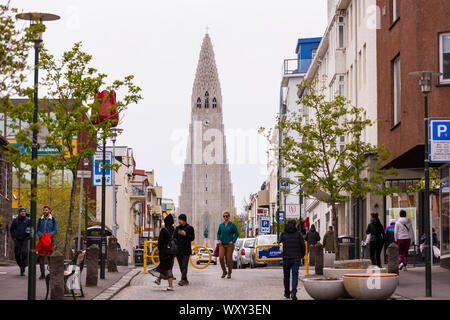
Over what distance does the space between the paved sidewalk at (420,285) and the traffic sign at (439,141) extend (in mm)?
2883

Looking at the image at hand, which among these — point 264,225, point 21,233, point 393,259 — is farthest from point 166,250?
point 264,225

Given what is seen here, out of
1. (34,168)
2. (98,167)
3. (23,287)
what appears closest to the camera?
(34,168)

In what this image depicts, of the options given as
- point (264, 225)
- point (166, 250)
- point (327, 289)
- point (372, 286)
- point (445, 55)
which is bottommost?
point (327, 289)

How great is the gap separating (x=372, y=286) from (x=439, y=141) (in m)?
3.85

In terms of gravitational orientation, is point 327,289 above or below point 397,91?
below

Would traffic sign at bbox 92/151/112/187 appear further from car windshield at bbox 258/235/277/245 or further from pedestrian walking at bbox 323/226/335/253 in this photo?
pedestrian walking at bbox 323/226/335/253

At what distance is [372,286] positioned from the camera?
17422 mm

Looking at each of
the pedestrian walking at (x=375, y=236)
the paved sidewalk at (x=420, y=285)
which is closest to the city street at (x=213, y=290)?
the paved sidewalk at (x=420, y=285)

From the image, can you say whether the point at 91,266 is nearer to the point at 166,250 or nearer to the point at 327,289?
the point at 166,250

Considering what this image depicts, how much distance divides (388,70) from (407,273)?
7142 millimetres

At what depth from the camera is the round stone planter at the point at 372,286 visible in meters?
17.4

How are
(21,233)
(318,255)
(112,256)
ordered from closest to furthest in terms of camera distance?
(21,233) < (318,255) < (112,256)

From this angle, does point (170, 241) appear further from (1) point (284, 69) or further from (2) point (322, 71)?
(1) point (284, 69)

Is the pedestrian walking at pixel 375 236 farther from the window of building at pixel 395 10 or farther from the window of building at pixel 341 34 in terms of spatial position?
the window of building at pixel 341 34
